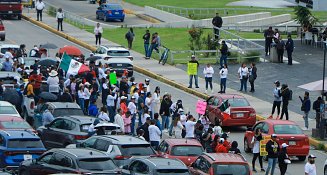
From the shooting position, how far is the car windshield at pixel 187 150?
31.2 m

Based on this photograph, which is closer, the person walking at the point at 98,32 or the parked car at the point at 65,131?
the parked car at the point at 65,131

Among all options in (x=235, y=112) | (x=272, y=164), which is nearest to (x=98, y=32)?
(x=235, y=112)

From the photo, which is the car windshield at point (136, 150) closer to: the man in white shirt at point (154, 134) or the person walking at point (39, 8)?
the man in white shirt at point (154, 134)

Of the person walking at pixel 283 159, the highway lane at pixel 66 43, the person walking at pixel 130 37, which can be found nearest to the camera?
the person walking at pixel 283 159

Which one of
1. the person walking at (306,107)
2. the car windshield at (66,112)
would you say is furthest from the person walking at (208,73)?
the car windshield at (66,112)

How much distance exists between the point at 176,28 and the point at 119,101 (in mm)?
32207

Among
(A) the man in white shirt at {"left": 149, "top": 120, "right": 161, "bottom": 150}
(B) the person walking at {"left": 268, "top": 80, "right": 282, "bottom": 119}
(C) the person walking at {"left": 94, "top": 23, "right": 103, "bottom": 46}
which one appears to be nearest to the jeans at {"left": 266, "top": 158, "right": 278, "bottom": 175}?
(A) the man in white shirt at {"left": 149, "top": 120, "right": 161, "bottom": 150}

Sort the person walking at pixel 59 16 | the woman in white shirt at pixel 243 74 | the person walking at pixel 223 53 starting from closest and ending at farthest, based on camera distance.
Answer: the woman in white shirt at pixel 243 74 → the person walking at pixel 223 53 → the person walking at pixel 59 16

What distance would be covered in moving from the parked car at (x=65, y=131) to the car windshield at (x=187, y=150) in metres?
3.70

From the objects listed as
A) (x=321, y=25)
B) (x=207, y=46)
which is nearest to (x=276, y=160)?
(x=207, y=46)

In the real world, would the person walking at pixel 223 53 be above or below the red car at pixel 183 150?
above

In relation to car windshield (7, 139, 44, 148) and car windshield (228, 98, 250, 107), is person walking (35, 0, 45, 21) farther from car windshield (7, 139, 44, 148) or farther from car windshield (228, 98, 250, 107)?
car windshield (7, 139, 44, 148)

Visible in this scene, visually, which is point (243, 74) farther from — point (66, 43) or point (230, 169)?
point (230, 169)

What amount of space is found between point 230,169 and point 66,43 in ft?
120
